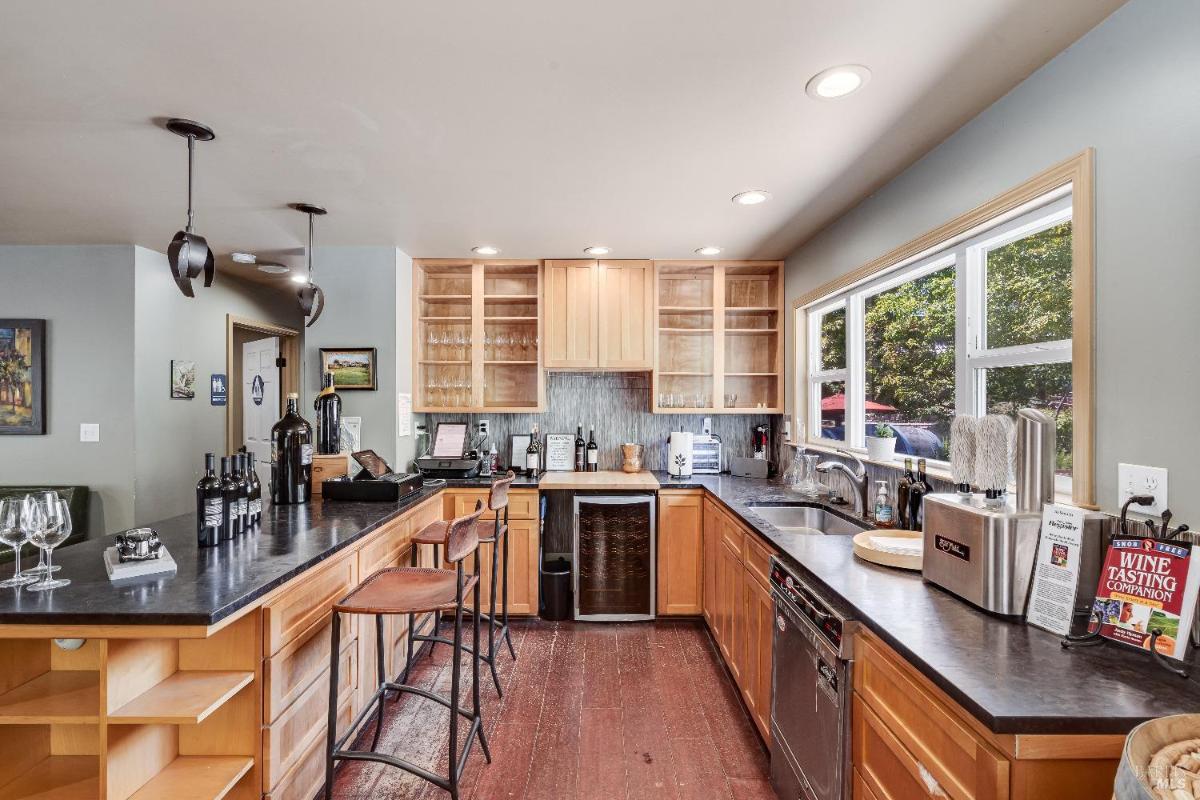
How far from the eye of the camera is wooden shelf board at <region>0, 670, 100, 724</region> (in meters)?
1.37

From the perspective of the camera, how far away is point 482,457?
397cm

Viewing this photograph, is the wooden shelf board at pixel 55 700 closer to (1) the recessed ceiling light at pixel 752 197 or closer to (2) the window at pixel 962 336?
(2) the window at pixel 962 336

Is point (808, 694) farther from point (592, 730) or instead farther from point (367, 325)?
point (367, 325)

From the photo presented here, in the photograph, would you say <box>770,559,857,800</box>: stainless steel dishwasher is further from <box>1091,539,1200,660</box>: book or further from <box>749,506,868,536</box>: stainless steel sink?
<box>749,506,868,536</box>: stainless steel sink

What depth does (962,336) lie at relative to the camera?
85.0 inches

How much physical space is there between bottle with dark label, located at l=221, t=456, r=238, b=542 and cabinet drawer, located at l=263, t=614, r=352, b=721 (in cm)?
47

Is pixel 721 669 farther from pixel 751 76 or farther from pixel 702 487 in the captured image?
pixel 751 76

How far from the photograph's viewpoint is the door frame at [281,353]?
15.0ft

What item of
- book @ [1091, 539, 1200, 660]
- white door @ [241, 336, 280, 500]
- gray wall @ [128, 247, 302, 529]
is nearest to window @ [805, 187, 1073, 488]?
book @ [1091, 539, 1200, 660]

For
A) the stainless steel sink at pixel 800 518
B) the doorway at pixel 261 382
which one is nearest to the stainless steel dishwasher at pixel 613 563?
the stainless steel sink at pixel 800 518

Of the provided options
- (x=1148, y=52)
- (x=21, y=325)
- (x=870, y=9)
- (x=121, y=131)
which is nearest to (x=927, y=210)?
(x=1148, y=52)

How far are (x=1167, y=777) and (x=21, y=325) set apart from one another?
5.57 meters

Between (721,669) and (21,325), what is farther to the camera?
(21,325)

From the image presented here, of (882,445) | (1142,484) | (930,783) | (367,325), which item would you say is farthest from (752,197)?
(367,325)
